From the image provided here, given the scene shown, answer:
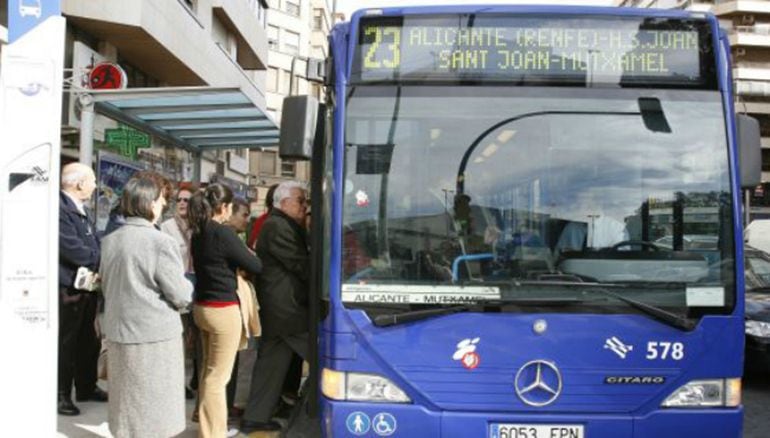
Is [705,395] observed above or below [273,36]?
below

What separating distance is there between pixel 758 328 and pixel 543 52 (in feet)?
16.8

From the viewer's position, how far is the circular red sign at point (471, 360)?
3.80 metres

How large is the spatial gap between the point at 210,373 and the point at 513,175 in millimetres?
2390

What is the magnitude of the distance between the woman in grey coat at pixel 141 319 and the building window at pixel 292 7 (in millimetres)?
49520

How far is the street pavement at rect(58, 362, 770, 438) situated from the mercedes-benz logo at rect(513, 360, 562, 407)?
230 centimetres

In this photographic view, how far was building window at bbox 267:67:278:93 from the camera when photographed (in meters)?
49.8

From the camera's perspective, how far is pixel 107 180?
1161 centimetres

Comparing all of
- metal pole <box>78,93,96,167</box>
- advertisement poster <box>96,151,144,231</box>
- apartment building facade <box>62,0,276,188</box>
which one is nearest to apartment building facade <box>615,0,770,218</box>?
apartment building facade <box>62,0,276,188</box>

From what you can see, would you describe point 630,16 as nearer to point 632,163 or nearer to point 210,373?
point 632,163

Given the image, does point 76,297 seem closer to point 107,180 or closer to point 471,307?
point 471,307

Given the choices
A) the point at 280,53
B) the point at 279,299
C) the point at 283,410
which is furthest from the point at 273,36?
the point at 279,299

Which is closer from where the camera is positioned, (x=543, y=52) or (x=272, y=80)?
(x=543, y=52)

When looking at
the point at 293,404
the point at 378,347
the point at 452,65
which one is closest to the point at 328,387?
the point at 378,347

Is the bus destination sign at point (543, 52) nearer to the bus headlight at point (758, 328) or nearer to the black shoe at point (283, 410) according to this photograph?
the black shoe at point (283, 410)
